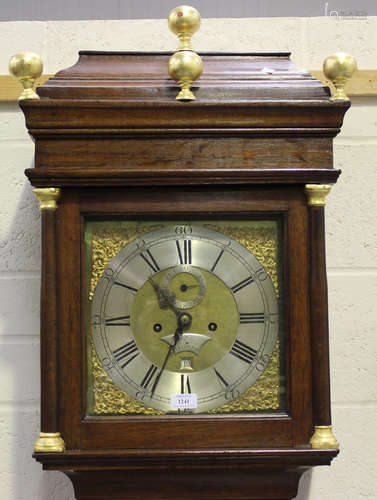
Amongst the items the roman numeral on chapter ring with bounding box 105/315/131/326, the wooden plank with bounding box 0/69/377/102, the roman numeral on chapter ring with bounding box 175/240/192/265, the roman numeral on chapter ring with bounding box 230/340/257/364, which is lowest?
the roman numeral on chapter ring with bounding box 230/340/257/364

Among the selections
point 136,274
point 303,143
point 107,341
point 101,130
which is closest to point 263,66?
point 303,143

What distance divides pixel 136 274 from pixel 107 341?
126mm

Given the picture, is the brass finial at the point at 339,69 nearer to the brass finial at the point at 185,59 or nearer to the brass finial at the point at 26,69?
the brass finial at the point at 185,59

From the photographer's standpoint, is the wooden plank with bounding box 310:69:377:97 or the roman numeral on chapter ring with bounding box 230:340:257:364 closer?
the roman numeral on chapter ring with bounding box 230:340:257:364

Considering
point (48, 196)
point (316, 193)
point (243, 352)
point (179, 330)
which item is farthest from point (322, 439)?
point (48, 196)

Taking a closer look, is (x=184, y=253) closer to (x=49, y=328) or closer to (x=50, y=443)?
(x=49, y=328)

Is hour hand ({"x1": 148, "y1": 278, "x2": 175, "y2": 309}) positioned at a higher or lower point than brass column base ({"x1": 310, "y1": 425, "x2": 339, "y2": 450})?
higher

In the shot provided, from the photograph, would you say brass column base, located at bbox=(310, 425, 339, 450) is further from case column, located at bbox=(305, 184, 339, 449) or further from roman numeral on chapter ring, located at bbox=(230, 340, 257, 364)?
roman numeral on chapter ring, located at bbox=(230, 340, 257, 364)

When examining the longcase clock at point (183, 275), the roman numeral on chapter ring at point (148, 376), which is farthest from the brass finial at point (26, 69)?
the roman numeral on chapter ring at point (148, 376)

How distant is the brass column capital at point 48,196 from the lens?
1.12 metres

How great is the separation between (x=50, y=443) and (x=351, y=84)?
0.95 metres

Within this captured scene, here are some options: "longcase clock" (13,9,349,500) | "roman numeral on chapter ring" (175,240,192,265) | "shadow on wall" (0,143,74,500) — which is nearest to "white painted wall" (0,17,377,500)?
"shadow on wall" (0,143,74,500)

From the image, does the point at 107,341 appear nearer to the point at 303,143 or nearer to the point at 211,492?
the point at 211,492

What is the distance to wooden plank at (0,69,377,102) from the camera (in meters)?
1.42
